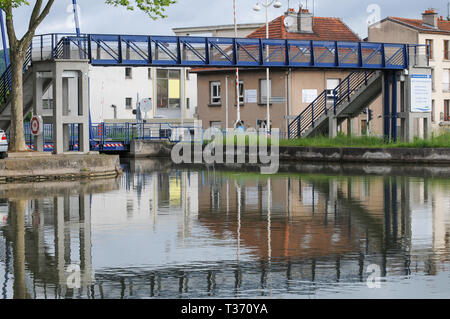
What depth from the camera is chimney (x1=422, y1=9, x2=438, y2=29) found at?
75.7 m

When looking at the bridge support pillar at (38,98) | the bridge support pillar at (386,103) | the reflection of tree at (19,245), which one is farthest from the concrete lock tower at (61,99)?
the bridge support pillar at (386,103)

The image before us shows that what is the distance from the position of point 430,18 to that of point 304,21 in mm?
14082

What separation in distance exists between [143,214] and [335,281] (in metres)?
8.59

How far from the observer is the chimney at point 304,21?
67.8m

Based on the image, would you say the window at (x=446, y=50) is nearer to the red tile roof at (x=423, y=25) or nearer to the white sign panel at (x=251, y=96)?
the red tile roof at (x=423, y=25)

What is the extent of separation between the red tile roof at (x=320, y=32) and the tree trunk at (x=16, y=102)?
3761 cm

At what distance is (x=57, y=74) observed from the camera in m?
32.7

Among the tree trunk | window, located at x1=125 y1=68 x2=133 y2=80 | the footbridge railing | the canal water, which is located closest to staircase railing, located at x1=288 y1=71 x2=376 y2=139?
the footbridge railing

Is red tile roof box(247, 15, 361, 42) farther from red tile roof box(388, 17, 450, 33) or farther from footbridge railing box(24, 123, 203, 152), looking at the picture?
footbridge railing box(24, 123, 203, 152)

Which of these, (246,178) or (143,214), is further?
(246,178)
